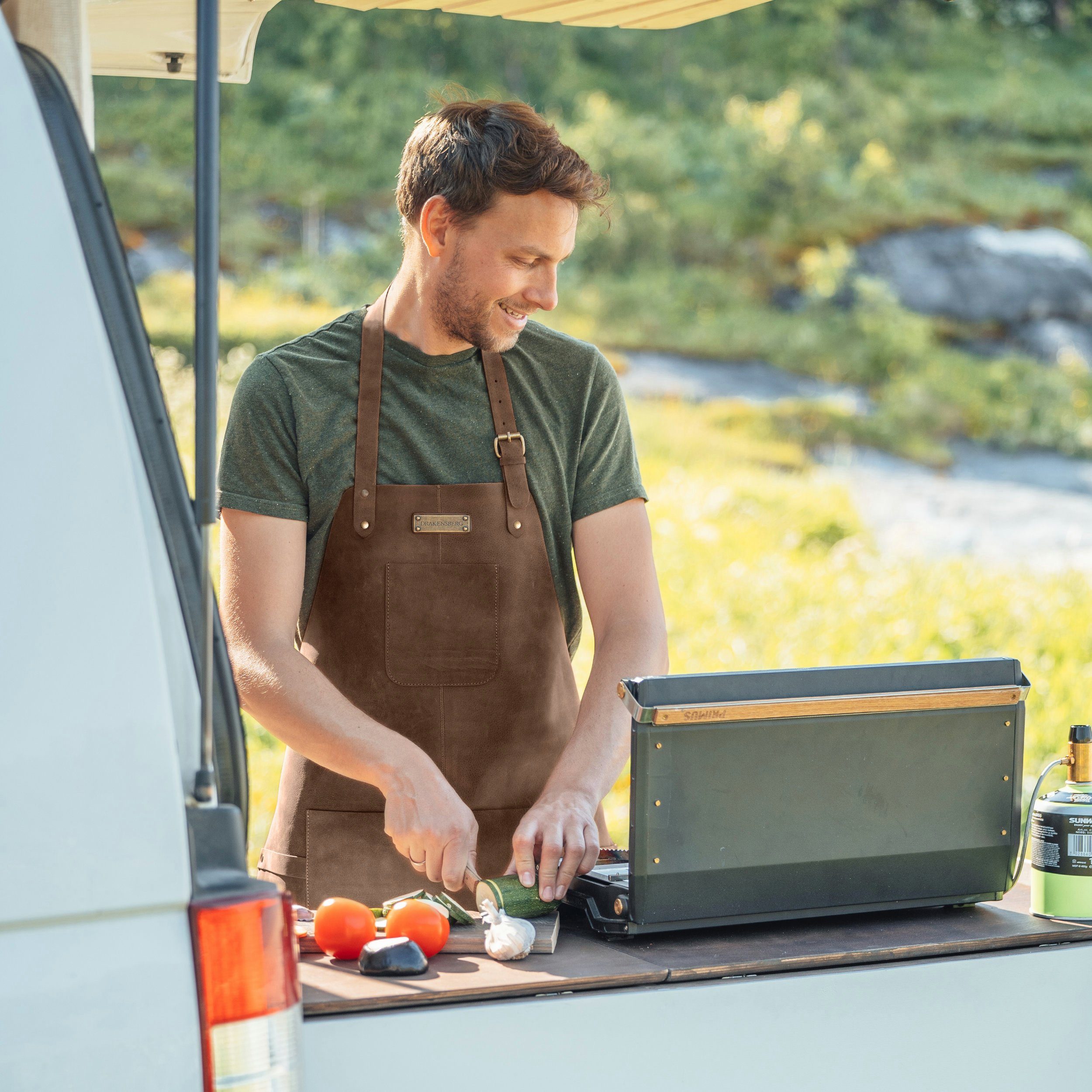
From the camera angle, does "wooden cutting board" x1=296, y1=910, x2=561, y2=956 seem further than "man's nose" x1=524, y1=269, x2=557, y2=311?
No

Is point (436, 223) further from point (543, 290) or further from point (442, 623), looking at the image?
point (442, 623)

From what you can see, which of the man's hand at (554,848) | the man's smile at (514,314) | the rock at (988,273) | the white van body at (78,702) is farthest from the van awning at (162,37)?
the rock at (988,273)

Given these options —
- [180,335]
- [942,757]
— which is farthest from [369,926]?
[180,335]

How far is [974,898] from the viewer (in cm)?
161

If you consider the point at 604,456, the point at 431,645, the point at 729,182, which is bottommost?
the point at 431,645

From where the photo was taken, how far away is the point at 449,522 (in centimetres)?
215

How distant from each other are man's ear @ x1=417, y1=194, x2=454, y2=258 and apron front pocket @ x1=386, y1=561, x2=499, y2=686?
485mm

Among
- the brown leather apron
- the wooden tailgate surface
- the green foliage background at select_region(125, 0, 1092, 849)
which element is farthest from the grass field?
the wooden tailgate surface

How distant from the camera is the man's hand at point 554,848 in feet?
5.29

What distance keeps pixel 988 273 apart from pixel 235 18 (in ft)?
45.2

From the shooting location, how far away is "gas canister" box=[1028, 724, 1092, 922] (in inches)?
62.1

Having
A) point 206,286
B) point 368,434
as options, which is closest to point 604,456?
point 368,434

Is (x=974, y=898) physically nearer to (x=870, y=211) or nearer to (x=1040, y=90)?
(x=870, y=211)

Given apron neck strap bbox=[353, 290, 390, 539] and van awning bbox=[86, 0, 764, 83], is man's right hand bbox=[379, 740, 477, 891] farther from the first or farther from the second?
van awning bbox=[86, 0, 764, 83]
